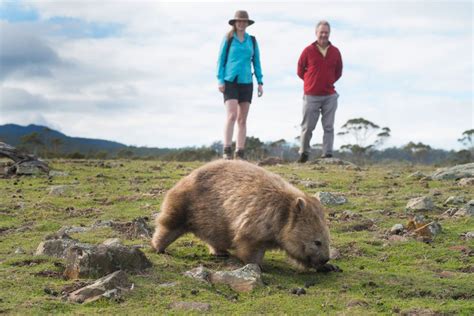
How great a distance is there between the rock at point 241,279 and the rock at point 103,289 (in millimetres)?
984

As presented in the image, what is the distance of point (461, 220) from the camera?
9992 mm

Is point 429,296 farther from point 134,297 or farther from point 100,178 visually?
point 100,178

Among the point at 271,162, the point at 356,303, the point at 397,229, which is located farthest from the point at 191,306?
the point at 271,162

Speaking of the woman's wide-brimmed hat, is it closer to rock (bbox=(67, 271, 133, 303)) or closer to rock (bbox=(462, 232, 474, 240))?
rock (bbox=(462, 232, 474, 240))

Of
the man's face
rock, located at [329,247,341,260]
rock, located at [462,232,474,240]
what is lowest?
rock, located at [329,247,341,260]

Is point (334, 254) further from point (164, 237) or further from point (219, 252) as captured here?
point (164, 237)

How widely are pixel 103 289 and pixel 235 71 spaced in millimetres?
9214

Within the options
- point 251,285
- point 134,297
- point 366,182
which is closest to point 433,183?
point 366,182

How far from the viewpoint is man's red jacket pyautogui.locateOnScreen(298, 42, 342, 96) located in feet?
59.6

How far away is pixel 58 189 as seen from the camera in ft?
45.0

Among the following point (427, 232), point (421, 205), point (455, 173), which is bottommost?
point (427, 232)

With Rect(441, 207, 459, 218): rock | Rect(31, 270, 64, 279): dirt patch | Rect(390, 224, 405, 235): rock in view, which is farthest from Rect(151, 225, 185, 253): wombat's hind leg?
Rect(441, 207, 459, 218): rock

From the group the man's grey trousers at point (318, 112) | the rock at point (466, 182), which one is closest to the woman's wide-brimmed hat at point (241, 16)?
the man's grey trousers at point (318, 112)

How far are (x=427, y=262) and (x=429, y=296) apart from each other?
146 cm
